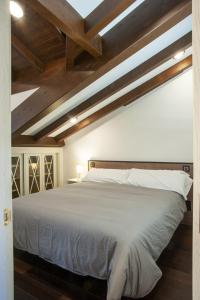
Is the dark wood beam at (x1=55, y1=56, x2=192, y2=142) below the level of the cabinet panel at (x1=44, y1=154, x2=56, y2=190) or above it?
above

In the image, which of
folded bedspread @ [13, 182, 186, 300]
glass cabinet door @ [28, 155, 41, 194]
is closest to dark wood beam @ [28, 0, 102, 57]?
folded bedspread @ [13, 182, 186, 300]

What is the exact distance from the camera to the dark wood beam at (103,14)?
1.62m

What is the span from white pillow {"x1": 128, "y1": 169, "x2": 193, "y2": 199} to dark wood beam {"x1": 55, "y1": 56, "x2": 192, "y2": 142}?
4.21 feet

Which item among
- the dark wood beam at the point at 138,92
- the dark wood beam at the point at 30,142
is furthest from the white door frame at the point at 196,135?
the dark wood beam at the point at 30,142

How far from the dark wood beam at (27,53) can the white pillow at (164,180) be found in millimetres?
2256

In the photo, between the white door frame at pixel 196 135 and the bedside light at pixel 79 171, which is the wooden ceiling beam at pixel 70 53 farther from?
the bedside light at pixel 79 171

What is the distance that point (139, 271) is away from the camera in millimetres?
1689

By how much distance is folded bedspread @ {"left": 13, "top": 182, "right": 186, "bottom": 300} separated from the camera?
1.69m

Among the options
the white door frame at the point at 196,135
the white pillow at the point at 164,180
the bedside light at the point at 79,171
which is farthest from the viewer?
the bedside light at the point at 79,171

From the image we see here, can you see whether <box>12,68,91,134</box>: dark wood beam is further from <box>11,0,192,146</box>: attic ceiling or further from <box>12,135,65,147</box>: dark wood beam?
<box>12,135,65,147</box>: dark wood beam

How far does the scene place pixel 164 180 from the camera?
11.2 ft

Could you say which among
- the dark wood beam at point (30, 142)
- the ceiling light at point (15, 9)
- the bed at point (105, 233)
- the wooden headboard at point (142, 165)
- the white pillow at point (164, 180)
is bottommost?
the bed at point (105, 233)

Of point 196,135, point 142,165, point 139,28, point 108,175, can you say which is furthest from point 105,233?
point 142,165

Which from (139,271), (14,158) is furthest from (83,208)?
(14,158)
